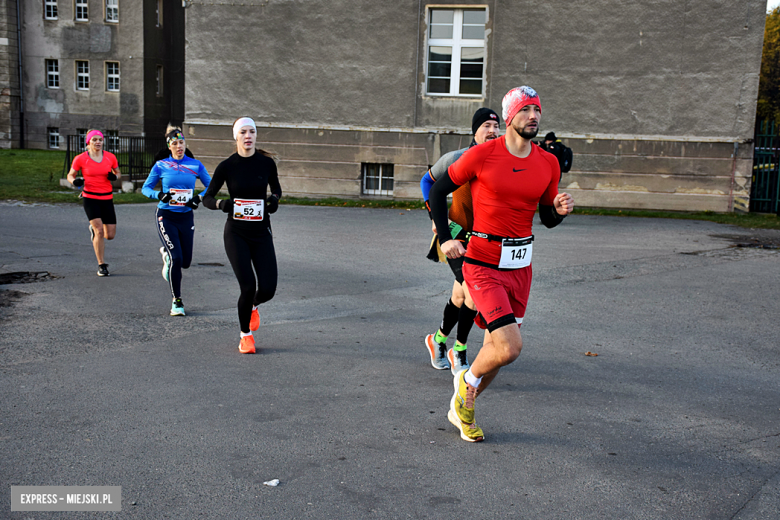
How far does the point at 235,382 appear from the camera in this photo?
18.1 feet

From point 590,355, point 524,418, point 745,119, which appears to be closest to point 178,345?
point 524,418

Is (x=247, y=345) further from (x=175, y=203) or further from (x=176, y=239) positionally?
(x=175, y=203)

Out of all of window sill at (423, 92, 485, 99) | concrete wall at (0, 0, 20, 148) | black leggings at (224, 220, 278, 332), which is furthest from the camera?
concrete wall at (0, 0, 20, 148)

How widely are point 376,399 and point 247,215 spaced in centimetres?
226

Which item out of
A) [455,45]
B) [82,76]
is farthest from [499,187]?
[82,76]

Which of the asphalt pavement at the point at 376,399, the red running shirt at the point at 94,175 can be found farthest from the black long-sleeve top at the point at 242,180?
the red running shirt at the point at 94,175

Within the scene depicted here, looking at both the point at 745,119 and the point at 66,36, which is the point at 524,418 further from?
the point at 66,36

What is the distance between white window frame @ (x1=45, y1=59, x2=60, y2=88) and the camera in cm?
4159

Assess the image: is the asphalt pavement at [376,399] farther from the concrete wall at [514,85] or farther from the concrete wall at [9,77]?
the concrete wall at [9,77]

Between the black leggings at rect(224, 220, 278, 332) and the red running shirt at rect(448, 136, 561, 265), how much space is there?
8.42ft

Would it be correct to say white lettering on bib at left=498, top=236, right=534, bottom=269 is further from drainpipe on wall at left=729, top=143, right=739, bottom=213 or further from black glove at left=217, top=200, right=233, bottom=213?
drainpipe on wall at left=729, top=143, right=739, bottom=213

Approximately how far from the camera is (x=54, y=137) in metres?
42.4

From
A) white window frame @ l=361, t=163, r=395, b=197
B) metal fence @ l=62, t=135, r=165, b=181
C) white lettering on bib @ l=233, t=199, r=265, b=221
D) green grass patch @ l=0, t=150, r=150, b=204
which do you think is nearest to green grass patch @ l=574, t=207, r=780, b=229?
white window frame @ l=361, t=163, r=395, b=197

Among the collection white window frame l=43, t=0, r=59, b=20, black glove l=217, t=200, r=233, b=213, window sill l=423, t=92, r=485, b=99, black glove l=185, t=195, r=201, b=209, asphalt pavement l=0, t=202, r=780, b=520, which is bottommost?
asphalt pavement l=0, t=202, r=780, b=520
